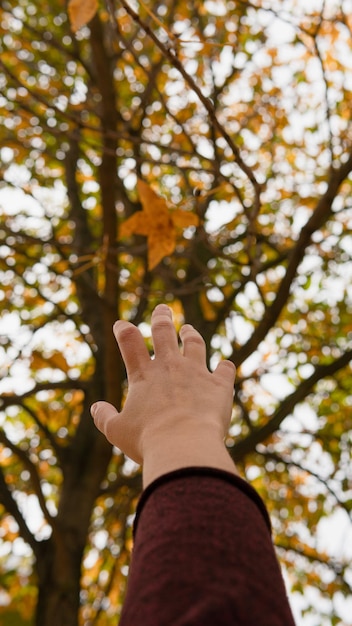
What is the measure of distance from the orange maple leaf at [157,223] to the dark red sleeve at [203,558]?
95 cm

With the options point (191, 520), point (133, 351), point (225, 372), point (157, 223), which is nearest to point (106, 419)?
point (133, 351)

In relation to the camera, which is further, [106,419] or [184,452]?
[106,419]

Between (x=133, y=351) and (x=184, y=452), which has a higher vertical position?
(x=133, y=351)

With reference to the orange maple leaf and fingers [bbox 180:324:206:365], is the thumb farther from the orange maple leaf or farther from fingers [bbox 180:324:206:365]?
the orange maple leaf

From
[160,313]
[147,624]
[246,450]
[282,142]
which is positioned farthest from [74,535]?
[282,142]

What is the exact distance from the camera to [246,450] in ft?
8.57

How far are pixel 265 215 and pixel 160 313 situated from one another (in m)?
2.86

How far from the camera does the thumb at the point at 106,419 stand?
1018 millimetres

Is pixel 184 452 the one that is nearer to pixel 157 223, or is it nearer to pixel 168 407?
pixel 168 407

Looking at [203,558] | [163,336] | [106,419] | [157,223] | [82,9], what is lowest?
[203,558]

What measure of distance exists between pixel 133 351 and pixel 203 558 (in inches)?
19.3

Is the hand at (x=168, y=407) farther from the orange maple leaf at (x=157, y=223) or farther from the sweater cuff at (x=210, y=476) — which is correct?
the orange maple leaf at (x=157, y=223)

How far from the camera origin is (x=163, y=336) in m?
1.12

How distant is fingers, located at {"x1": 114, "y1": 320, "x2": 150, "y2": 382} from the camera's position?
42.2 inches
